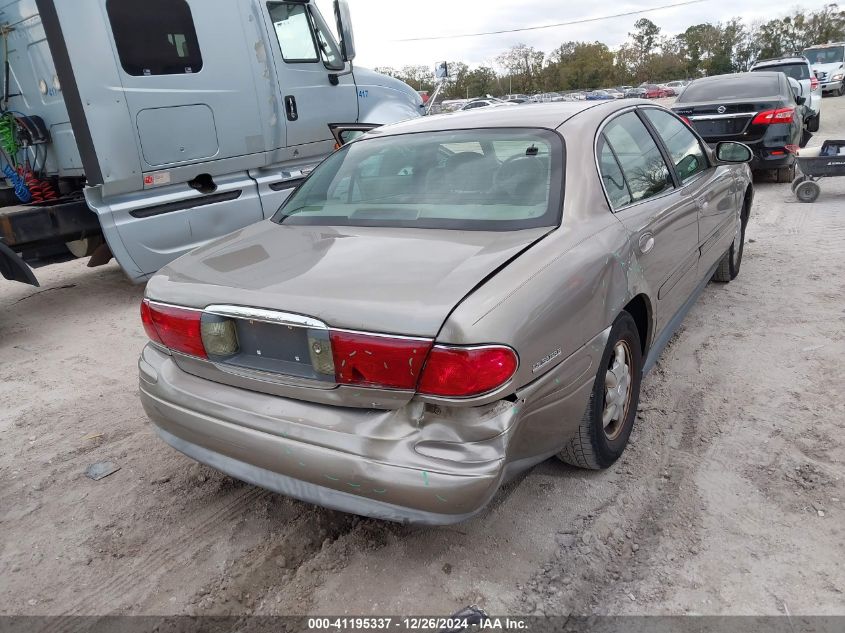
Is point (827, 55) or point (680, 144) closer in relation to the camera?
point (680, 144)

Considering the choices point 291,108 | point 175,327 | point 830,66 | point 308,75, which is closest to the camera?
point 175,327

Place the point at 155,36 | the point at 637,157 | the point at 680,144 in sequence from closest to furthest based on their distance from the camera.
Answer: the point at 637,157, the point at 680,144, the point at 155,36

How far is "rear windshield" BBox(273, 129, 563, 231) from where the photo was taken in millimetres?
2584

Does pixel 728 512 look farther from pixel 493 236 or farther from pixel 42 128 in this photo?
pixel 42 128

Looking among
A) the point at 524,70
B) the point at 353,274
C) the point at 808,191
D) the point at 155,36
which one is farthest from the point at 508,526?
the point at 524,70

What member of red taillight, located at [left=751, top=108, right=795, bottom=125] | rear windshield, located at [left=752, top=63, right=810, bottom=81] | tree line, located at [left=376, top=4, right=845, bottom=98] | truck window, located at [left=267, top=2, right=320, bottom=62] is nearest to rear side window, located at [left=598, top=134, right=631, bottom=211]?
truck window, located at [left=267, top=2, right=320, bottom=62]

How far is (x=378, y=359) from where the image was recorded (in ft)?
6.33

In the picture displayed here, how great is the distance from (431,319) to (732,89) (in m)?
9.45

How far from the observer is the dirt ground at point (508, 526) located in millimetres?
2182

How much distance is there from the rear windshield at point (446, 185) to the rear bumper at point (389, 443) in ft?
2.17

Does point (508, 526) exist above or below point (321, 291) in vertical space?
below

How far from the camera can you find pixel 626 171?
9.91 ft

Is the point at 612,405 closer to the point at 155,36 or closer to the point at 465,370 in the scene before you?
the point at 465,370

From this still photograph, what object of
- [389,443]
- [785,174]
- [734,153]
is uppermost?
[734,153]
